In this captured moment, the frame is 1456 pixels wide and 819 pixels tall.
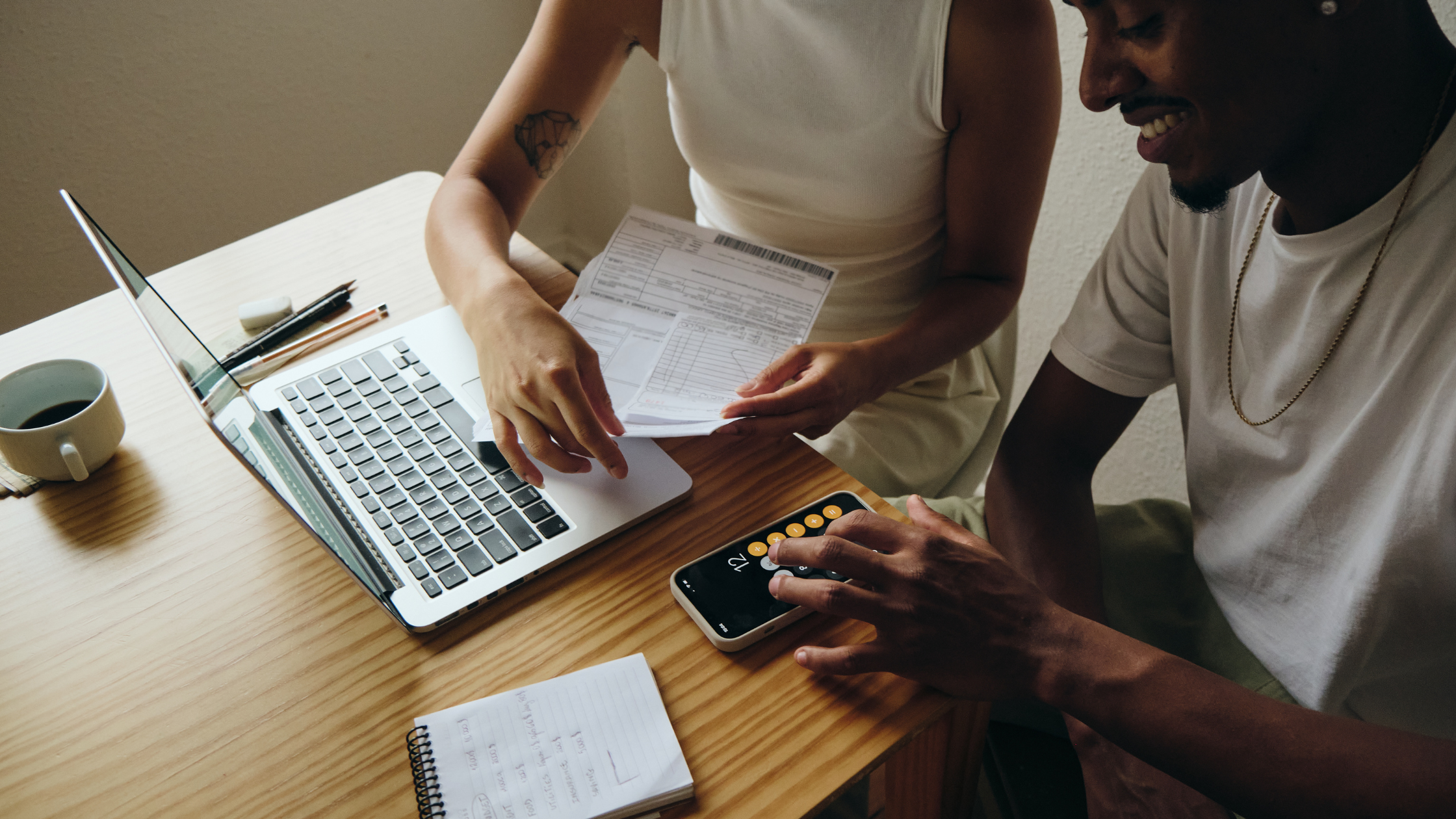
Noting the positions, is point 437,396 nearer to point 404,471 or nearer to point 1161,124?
point 404,471

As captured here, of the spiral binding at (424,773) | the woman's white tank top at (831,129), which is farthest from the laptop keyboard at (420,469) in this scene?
the woman's white tank top at (831,129)

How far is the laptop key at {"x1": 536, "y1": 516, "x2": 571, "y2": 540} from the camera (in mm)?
685

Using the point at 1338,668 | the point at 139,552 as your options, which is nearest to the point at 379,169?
the point at 139,552

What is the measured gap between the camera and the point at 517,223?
1.01 metres

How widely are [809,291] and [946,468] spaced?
1.21 feet

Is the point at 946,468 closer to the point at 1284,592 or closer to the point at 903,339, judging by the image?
the point at 903,339

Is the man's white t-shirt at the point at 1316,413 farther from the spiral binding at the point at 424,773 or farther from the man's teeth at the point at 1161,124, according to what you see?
the spiral binding at the point at 424,773

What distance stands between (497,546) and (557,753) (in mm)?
179

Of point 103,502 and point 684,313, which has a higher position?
point 684,313

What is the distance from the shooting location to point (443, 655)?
0.62 metres

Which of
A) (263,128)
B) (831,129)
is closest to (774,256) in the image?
(831,129)

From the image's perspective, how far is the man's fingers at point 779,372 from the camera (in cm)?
77

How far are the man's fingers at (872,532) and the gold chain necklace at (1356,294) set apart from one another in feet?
1.22

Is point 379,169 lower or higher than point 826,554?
lower
